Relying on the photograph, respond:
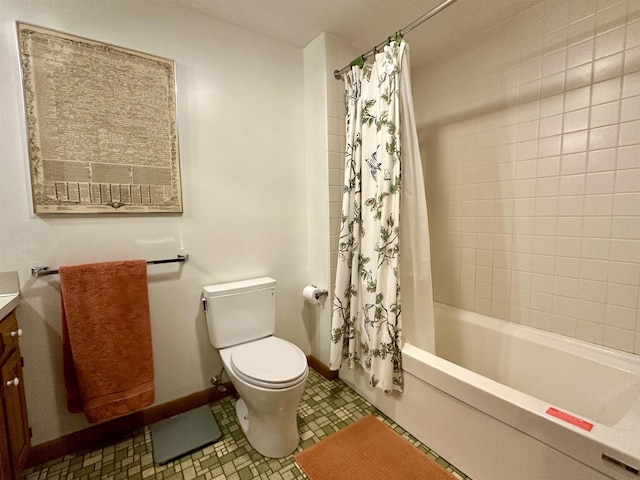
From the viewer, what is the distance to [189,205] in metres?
1.69

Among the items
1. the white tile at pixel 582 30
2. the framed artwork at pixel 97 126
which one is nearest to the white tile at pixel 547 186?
the white tile at pixel 582 30

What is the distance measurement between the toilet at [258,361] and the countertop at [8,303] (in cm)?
77

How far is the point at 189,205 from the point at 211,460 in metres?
1.34

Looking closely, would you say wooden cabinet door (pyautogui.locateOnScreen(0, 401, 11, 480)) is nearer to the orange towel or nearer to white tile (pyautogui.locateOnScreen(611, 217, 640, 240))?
the orange towel

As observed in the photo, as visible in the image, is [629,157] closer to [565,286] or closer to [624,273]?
[624,273]

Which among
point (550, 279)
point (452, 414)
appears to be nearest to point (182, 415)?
point (452, 414)

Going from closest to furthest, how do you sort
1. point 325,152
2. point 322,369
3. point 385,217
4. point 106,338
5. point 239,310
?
point 106,338
point 385,217
point 239,310
point 325,152
point 322,369

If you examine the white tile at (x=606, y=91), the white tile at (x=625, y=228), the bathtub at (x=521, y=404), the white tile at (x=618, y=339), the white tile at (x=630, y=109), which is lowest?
the bathtub at (x=521, y=404)

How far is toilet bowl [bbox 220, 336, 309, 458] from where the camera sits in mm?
1342

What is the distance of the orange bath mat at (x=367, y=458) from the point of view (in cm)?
132

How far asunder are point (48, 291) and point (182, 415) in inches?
39.1

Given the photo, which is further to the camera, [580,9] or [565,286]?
[565,286]

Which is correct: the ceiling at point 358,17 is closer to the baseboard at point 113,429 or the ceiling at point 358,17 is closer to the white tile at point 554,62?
the white tile at point 554,62

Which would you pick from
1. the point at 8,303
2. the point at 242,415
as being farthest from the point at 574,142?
the point at 8,303
